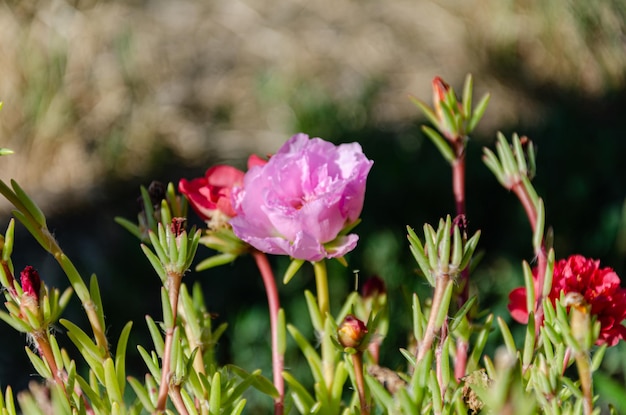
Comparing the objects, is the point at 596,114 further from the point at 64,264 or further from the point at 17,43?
the point at 64,264

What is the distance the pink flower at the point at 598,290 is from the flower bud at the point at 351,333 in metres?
0.16

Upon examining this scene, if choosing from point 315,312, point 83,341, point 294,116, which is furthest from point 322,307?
point 294,116

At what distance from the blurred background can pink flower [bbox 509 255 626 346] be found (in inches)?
35.1

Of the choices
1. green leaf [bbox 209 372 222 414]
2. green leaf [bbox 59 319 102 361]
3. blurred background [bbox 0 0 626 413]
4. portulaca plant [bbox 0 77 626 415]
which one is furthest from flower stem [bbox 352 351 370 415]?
blurred background [bbox 0 0 626 413]

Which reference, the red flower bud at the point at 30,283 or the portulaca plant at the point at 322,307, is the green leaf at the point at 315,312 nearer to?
the portulaca plant at the point at 322,307

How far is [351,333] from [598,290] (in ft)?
0.70

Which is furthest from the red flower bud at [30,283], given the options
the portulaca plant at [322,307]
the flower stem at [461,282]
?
the flower stem at [461,282]

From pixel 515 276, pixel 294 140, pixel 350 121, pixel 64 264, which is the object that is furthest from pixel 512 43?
pixel 64 264

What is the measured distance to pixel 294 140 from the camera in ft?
2.57

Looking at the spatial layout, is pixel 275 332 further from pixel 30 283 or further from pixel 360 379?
pixel 30 283

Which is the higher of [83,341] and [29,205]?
[29,205]

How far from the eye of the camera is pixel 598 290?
0.68 meters

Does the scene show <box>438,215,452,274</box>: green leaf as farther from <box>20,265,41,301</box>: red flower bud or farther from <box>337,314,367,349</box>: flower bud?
<box>20,265,41,301</box>: red flower bud

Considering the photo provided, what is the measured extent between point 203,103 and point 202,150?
38 cm
